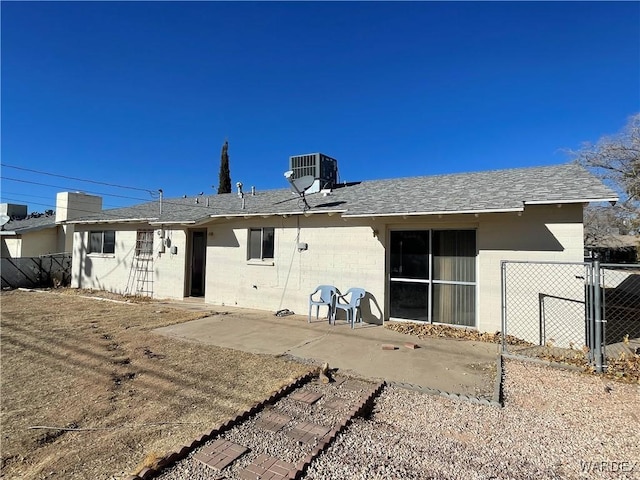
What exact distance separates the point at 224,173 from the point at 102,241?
14.3 meters

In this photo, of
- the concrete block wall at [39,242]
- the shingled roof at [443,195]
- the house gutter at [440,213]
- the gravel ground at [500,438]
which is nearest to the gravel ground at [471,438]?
the gravel ground at [500,438]

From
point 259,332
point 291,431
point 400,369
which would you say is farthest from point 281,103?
point 291,431

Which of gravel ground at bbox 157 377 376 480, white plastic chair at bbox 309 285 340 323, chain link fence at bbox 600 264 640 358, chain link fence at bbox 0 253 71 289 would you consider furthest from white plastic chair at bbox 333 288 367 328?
chain link fence at bbox 0 253 71 289

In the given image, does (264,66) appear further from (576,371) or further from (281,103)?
(576,371)

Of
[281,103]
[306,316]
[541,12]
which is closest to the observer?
[541,12]

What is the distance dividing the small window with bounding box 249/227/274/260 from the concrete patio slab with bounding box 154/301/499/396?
227 centimetres

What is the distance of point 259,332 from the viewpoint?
7.91m

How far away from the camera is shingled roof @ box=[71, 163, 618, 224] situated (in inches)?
270

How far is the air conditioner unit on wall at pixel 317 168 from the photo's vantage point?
1259 centimetres

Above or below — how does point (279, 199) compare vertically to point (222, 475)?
above

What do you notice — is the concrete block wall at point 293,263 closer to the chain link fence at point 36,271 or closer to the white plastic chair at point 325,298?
the white plastic chair at point 325,298

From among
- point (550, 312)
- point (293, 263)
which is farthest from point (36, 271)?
point (550, 312)

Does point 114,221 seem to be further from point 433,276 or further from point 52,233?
point 433,276

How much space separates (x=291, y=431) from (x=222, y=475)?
0.90 m
